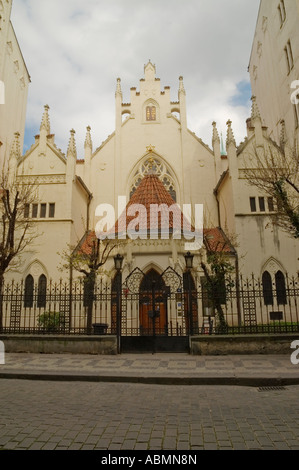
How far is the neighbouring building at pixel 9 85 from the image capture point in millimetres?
25922

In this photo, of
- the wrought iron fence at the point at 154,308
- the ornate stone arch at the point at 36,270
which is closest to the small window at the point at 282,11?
the wrought iron fence at the point at 154,308

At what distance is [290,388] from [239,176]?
15707 millimetres

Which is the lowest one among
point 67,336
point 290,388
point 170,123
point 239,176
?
point 290,388

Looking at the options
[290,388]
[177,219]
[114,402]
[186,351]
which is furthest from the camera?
[177,219]

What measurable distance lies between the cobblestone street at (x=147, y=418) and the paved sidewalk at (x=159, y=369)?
0.45m

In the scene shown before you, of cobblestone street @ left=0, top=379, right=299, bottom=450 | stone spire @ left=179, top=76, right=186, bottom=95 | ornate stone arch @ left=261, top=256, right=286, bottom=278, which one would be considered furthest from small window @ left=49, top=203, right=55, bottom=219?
cobblestone street @ left=0, top=379, right=299, bottom=450

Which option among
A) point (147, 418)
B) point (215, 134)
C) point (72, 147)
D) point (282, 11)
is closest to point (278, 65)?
point (282, 11)

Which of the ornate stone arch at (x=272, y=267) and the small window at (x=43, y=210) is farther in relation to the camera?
the small window at (x=43, y=210)

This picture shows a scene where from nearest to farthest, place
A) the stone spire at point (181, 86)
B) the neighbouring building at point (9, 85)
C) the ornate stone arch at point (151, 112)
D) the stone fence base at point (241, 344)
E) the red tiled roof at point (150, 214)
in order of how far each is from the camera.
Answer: the stone fence base at point (241, 344) → the red tiled roof at point (150, 214) → the ornate stone arch at point (151, 112) → the neighbouring building at point (9, 85) → the stone spire at point (181, 86)

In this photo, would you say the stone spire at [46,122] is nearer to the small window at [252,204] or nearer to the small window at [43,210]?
the small window at [43,210]

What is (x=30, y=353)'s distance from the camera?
39.2 ft

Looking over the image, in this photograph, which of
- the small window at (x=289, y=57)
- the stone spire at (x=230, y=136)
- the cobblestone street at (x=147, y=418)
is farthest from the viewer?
the small window at (x=289, y=57)

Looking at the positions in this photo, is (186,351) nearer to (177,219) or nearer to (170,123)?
(177,219)
